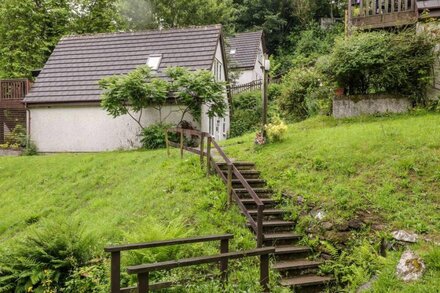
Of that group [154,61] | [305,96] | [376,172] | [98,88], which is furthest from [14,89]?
[376,172]

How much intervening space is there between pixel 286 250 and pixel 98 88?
1548cm

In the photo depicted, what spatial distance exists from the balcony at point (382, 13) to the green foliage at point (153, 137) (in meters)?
8.90

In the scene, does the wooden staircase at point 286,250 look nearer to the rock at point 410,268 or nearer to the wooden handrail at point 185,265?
the wooden handrail at point 185,265

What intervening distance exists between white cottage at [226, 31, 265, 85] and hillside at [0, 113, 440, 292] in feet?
65.8

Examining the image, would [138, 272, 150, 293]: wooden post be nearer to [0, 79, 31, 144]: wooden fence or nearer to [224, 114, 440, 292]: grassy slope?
[224, 114, 440, 292]: grassy slope

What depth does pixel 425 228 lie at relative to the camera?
7566mm

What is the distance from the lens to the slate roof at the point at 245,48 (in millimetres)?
35144

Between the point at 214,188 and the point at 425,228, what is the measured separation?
475cm

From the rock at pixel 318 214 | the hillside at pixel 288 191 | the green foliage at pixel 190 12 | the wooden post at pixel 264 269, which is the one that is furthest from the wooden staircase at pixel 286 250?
the green foliage at pixel 190 12

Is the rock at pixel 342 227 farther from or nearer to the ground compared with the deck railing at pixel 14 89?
nearer to the ground

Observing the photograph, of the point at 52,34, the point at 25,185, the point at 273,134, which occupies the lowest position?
the point at 25,185

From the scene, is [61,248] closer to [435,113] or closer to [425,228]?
[425,228]

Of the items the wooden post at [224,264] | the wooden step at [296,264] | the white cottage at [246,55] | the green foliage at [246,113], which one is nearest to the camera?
the wooden post at [224,264]

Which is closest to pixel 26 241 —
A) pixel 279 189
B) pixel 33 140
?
pixel 279 189
